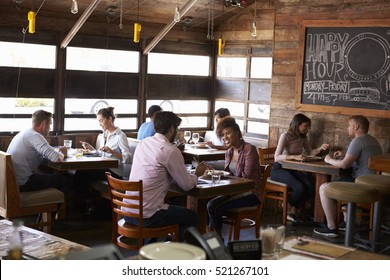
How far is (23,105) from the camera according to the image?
24.3 feet

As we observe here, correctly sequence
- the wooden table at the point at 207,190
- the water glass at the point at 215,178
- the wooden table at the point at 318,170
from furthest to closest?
the wooden table at the point at 318,170 < the water glass at the point at 215,178 < the wooden table at the point at 207,190

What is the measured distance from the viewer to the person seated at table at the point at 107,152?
6855 millimetres

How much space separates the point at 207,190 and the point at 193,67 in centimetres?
471

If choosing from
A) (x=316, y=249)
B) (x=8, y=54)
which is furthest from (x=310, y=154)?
(x=316, y=249)

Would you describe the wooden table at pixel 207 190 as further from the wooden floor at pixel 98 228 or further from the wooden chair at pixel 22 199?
the wooden chair at pixel 22 199

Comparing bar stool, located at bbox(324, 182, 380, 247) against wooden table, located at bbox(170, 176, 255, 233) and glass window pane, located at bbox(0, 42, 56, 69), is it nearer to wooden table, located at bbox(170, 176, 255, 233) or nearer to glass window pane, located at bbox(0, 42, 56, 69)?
wooden table, located at bbox(170, 176, 255, 233)

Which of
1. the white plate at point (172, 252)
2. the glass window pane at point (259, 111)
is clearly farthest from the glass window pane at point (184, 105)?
the white plate at point (172, 252)

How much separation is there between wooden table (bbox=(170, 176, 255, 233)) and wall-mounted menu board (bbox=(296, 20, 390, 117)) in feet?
7.92

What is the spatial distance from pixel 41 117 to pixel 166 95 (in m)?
3.11

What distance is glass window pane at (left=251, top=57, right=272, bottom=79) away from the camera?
8.61 metres

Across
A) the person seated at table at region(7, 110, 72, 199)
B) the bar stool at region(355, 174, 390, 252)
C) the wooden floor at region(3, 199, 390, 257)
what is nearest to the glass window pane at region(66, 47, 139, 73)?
the person seated at table at region(7, 110, 72, 199)

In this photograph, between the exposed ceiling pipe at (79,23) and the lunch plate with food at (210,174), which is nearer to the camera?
the lunch plate with food at (210,174)

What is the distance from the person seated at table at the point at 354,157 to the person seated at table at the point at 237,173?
132cm

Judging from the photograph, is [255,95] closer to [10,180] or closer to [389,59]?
[389,59]
